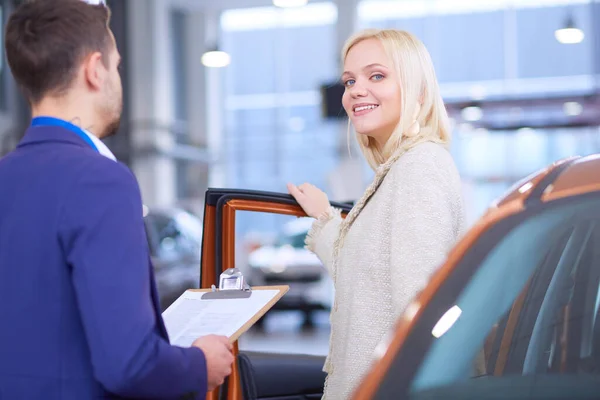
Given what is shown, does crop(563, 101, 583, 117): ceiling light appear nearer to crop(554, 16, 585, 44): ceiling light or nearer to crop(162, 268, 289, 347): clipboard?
crop(554, 16, 585, 44): ceiling light

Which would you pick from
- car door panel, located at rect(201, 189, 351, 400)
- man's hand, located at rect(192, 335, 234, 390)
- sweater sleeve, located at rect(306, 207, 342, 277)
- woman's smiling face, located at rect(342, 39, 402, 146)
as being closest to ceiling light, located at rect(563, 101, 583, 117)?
car door panel, located at rect(201, 189, 351, 400)

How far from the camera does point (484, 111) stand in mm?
16312

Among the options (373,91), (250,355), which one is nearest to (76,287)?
(373,91)

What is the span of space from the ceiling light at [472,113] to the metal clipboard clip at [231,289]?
1386 centimetres

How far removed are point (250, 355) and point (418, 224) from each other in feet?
3.03

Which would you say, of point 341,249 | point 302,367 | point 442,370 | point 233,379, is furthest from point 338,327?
point 442,370

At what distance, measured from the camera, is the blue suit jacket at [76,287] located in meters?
1.52

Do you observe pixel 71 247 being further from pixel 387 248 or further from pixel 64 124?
pixel 387 248

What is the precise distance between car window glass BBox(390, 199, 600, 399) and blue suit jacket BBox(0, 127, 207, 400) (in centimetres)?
46

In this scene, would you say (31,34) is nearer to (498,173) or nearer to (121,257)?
(121,257)

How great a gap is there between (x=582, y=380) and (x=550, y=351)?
0.21m

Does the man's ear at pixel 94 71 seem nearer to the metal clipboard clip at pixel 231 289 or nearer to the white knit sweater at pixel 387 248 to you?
the metal clipboard clip at pixel 231 289

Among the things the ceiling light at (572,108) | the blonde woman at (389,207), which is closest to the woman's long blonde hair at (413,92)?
the blonde woman at (389,207)

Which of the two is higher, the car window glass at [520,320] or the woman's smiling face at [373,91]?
the woman's smiling face at [373,91]
